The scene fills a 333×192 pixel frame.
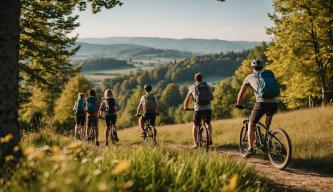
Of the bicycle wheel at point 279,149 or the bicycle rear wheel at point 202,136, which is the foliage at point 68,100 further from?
the bicycle wheel at point 279,149

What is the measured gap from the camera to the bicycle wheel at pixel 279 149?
877 centimetres

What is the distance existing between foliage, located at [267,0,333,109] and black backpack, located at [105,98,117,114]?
46.3 ft

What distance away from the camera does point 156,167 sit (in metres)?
5.38

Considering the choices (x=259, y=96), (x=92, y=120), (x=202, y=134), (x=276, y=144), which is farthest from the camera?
(x=92, y=120)

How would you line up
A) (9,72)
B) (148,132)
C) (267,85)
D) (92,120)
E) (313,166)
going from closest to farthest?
(9,72) < (267,85) < (313,166) < (148,132) < (92,120)

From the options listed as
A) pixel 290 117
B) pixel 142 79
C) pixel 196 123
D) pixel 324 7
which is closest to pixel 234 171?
pixel 196 123

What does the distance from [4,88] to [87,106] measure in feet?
32.6

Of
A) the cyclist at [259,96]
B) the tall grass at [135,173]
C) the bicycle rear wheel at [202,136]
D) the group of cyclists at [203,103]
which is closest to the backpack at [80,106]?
the group of cyclists at [203,103]

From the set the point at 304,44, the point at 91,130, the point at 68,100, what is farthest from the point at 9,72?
the point at 68,100

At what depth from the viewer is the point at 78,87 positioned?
48.2m

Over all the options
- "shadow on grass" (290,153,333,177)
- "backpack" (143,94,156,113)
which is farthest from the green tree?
"shadow on grass" (290,153,333,177)

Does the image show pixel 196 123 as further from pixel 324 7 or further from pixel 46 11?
pixel 324 7

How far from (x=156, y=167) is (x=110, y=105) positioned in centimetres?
985

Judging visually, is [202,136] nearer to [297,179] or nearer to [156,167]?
[297,179]
